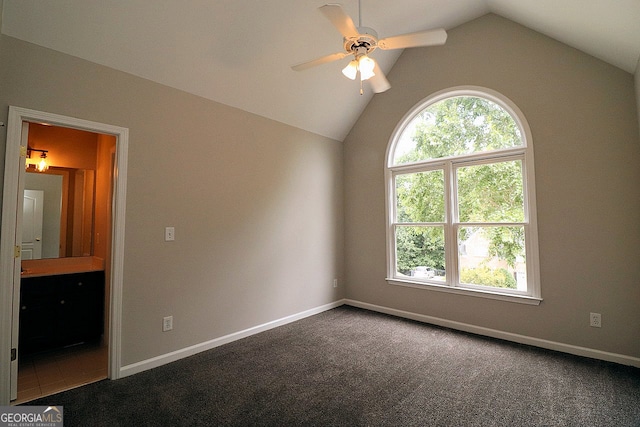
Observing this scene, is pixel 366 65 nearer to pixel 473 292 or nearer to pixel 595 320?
pixel 473 292

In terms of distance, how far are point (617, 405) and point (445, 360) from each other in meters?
1.14

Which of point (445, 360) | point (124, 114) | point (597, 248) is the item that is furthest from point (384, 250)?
point (124, 114)

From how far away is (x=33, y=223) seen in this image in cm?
330

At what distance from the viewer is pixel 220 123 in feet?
10.5

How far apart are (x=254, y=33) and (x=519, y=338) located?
4.09 m

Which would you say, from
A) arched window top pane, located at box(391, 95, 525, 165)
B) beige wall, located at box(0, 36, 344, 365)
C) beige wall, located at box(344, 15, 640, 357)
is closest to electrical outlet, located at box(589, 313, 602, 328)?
beige wall, located at box(344, 15, 640, 357)

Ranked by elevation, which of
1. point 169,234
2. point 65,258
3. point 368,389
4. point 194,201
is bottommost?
point 368,389

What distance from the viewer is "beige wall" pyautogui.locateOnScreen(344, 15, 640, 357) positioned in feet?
8.68

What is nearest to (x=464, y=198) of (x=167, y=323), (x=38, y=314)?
(x=167, y=323)

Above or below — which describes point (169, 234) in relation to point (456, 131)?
below

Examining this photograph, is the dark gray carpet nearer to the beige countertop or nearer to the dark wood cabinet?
the dark wood cabinet

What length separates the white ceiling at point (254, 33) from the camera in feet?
7.00

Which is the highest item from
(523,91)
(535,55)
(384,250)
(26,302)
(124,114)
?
(535,55)

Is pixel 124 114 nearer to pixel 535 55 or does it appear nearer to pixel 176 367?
pixel 176 367
